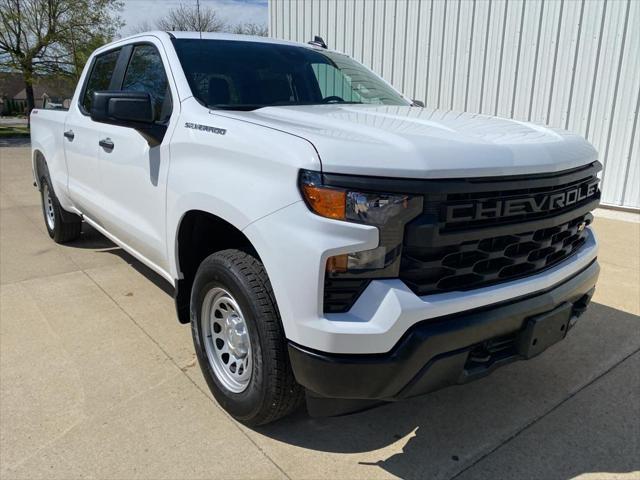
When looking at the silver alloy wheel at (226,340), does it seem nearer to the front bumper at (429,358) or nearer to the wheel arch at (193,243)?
the wheel arch at (193,243)

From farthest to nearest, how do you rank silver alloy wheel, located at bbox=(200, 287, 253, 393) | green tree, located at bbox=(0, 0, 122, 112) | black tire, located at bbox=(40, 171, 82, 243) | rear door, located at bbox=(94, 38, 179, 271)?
green tree, located at bbox=(0, 0, 122, 112)
black tire, located at bbox=(40, 171, 82, 243)
rear door, located at bbox=(94, 38, 179, 271)
silver alloy wheel, located at bbox=(200, 287, 253, 393)

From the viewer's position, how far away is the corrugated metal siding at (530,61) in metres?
6.98

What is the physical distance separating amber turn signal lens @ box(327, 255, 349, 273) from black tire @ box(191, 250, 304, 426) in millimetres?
376

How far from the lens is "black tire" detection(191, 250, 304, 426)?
216 cm

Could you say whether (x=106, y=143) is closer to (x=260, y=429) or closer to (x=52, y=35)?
(x=260, y=429)

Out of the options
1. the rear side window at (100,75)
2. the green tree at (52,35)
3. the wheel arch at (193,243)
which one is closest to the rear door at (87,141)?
the rear side window at (100,75)

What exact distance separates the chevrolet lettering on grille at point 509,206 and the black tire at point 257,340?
2.65 feet

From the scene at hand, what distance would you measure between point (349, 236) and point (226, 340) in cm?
109

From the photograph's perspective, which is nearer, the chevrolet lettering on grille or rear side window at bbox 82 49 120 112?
the chevrolet lettering on grille

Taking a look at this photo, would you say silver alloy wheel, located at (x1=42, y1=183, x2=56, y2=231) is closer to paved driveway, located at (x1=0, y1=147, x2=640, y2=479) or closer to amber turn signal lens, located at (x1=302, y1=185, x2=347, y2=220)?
paved driveway, located at (x1=0, y1=147, x2=640, y2=479)

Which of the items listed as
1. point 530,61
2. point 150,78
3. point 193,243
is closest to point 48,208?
point 150,78

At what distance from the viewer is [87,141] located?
161 inches

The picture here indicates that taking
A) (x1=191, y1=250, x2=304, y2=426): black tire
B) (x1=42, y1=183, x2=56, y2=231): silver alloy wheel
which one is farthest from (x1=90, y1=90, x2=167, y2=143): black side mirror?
(x1=42, y1=183, x2=56, y2=231): silver alloy wheel

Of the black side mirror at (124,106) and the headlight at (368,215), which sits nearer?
the headlight at (368,215)
